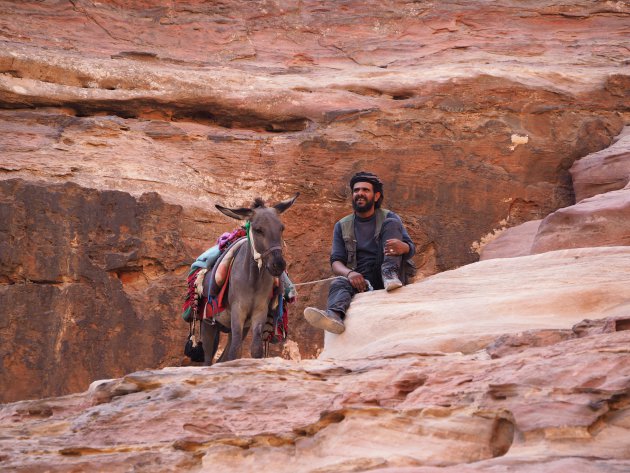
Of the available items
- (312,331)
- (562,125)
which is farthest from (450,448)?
(562,125)

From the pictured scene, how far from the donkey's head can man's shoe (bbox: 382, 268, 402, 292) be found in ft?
3.50

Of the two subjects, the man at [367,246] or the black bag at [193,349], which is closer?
the man at [367,246]

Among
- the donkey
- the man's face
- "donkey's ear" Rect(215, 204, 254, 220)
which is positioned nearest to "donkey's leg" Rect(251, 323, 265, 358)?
the donkey

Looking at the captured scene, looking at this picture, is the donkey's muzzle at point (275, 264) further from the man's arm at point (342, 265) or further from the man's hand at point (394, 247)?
the man's hand at point (394, 247)

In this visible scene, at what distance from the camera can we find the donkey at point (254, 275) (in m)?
11.7

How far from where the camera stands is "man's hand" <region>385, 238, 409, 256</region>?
11.2 metres

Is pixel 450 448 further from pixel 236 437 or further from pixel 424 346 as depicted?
pixel 424 346

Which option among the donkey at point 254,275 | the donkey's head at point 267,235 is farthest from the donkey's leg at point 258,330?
the donkey's head at point 267,235

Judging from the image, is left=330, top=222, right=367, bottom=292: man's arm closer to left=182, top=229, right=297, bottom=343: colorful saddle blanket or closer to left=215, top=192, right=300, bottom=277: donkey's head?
left=215, top=192, right=300, bottom=277: donkey's head

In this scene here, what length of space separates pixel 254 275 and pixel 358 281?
4.54 ft

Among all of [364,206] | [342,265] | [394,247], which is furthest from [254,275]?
[394,247]

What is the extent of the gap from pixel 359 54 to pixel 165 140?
4404 mm

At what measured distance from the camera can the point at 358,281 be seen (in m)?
11.1

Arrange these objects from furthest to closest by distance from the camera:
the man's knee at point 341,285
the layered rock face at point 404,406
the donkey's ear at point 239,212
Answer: the donkey's ear at point 239,212
the man's knee at point 341,285
the layered rock face at point 404,406
